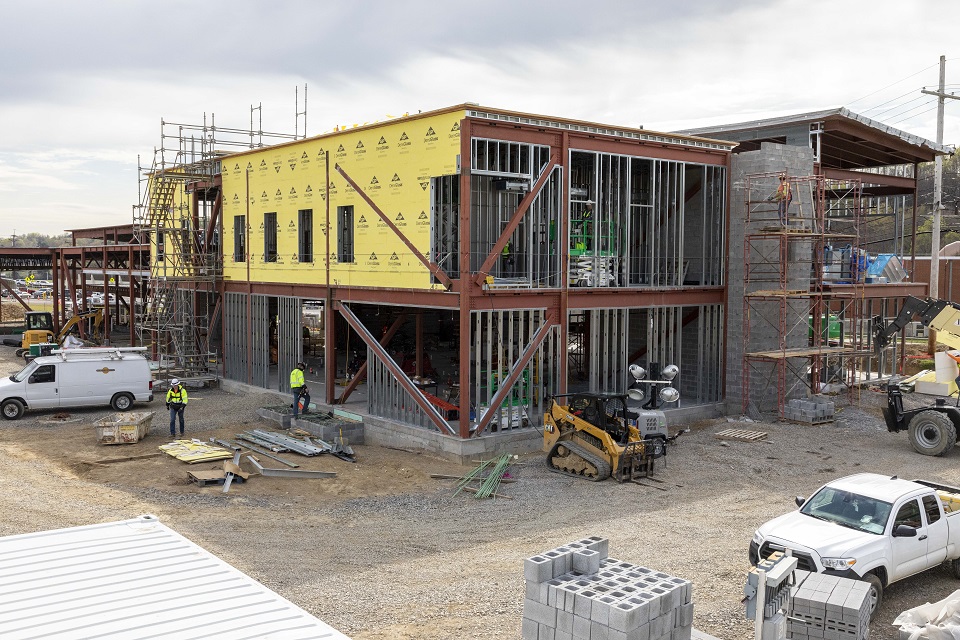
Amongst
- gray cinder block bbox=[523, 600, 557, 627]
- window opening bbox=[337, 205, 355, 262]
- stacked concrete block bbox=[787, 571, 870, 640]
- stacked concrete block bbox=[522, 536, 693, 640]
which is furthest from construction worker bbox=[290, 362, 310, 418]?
stacked concrete block bbox=[787, 571, 870, 640]

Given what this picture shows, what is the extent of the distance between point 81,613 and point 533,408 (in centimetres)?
1637

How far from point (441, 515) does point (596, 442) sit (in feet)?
13.7

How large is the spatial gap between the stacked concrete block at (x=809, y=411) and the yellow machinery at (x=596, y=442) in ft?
25.1

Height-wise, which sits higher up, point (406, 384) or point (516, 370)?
point (516, 370)

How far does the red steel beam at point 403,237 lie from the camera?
67.5 ft

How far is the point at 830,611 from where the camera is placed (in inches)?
348

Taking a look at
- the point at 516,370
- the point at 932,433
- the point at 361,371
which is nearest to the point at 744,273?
the point at 932,433

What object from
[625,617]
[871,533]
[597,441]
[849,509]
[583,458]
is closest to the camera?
[625,617]

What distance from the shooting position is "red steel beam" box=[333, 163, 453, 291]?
67.5 feet

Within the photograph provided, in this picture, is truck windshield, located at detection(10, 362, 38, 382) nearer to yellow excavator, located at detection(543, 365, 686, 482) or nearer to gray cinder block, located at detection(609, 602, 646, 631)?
yellow excavator, located at detection(543, 365, 686, 482)

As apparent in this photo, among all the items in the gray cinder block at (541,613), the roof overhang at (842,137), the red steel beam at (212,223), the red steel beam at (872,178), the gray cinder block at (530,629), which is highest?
the roof overhang at (842,137)

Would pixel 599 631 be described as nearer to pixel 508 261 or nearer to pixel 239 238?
pixel 508 261

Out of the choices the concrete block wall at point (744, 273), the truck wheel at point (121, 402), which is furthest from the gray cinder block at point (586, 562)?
the truck wheel at point (121, 402)

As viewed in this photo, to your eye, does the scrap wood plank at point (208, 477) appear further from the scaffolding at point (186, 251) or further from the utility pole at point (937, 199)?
the utility pole at point (937, 199)
